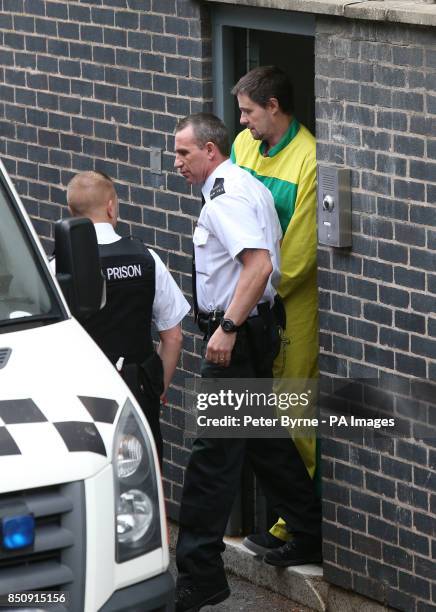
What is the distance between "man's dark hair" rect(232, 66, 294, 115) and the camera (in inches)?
281

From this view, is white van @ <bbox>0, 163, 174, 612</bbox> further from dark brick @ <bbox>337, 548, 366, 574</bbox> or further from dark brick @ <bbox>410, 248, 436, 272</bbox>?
dark brick @ <bbox>337, 548, 366, 574</bbox>

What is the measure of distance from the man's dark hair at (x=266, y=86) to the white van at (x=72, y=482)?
1777 mm

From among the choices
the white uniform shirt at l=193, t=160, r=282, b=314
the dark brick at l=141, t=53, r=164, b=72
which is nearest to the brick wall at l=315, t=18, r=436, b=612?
the white uniform shirt at l=193, t=160, r=282, b=314

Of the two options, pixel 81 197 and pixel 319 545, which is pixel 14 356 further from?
pixel 319 545

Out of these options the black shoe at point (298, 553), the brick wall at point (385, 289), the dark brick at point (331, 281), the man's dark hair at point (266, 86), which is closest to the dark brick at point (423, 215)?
the brick wall at point (385, 289)

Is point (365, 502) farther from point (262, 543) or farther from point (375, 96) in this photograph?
point (375, 96)

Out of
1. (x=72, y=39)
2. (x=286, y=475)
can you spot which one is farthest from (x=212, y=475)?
(x=72, y=39)

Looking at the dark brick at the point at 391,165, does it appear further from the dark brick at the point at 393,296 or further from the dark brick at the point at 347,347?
the dark brick at the point at 347,347

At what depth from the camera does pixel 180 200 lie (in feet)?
25.8

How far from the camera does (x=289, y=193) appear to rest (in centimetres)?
717

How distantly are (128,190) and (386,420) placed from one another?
213 cm

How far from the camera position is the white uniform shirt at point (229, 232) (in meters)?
6.83

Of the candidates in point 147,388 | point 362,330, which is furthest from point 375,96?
point 147,388

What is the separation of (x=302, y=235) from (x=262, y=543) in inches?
59.0
